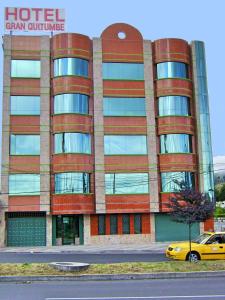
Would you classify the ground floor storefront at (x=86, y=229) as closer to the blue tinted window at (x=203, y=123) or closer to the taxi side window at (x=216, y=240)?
the blue tinted window at (x=203, y=123)

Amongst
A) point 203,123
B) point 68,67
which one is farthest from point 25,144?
point 203,123

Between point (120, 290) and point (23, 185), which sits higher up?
point (23, 185)

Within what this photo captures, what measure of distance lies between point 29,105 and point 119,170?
9.34 meters

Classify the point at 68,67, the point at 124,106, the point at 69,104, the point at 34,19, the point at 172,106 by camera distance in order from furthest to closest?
the point at 34,19, the point at 172,106, the point at 124,106, the point at 68,67, the point at 69,104

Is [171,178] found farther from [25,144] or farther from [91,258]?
[91,258]

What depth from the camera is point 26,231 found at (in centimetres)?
3556

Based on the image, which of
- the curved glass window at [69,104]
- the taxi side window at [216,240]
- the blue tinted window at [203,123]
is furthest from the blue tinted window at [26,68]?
the taxi side window at [216,240]

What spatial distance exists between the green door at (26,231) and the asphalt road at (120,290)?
22167 millimetres

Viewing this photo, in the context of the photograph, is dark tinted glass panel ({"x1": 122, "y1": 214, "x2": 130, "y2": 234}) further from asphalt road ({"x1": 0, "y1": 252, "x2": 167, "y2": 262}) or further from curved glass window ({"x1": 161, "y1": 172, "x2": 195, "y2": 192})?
asphalt road ({"x1": 0, "y1": 252, "x2": 167, "y2": 262})

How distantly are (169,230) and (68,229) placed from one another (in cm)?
851

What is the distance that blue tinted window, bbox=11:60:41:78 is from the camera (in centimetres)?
3750

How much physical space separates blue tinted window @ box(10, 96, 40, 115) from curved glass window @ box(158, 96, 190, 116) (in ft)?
35.0

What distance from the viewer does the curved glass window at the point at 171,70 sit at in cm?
3891

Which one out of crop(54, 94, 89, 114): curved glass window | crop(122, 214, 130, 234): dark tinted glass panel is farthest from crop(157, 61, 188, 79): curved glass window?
crop(122, 214, 130, 234): dark tinted glass panel
